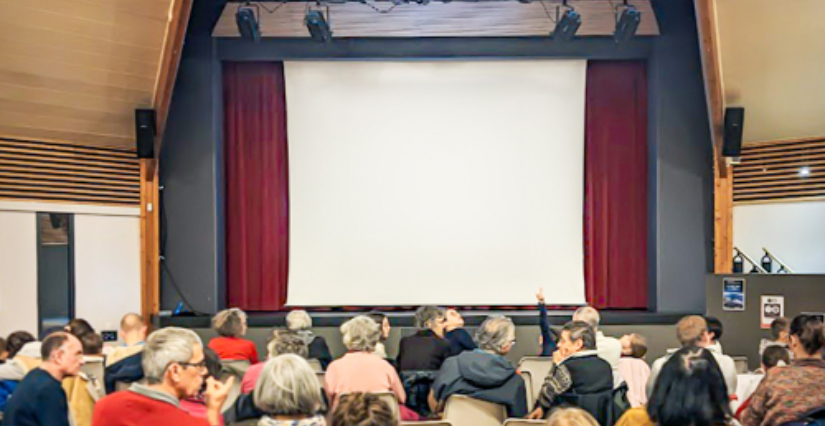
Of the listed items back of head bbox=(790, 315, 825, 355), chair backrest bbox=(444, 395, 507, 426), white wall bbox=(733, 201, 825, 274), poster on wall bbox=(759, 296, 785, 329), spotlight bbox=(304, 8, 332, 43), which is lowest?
chair backrest bbox=(444, 395, 507, 426)

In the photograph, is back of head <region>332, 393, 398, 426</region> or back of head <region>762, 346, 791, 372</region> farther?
back of head <region>762, 346, 791, 372</region>

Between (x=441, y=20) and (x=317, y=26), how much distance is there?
1.69 metres

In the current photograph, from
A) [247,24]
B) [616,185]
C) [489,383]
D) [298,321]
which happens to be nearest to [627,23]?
[616,185]

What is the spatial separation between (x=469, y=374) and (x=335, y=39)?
679cm

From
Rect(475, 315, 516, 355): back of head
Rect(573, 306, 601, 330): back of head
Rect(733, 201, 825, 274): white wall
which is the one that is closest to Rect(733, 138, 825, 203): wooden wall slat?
Rect(733, 201, 825, 274): white wall

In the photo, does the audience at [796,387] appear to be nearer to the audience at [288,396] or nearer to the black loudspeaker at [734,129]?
the audience at [288,396]

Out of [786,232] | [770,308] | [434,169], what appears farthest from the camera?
[434,169]

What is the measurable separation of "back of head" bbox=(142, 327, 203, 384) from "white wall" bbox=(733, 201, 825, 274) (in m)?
8.13

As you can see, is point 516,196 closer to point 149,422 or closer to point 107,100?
point 107,100

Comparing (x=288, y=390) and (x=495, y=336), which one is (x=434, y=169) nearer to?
(x=495, y=336)

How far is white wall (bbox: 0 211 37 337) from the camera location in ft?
28.7

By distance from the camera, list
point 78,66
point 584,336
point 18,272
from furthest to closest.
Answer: point 78,66
point 18,272
point 584,336

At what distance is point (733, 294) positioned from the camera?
30.9 ft

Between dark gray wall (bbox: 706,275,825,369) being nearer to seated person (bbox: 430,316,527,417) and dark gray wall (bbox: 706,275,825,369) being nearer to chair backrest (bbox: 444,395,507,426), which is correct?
seated person (bbox: 430,316,527,417)
